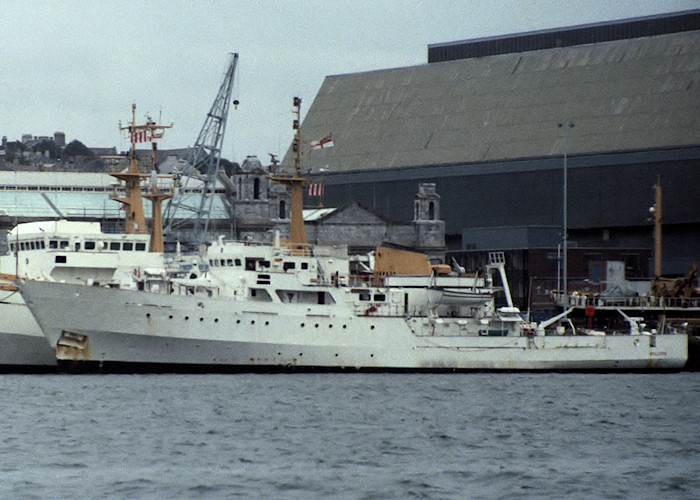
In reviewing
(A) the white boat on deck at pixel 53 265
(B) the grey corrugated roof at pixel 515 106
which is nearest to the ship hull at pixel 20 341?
(A) the white boat on deck at pixel 53 265

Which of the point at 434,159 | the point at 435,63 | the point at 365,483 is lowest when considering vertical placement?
the point at 365,483

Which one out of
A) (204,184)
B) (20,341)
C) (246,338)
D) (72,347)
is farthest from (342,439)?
(204,184)

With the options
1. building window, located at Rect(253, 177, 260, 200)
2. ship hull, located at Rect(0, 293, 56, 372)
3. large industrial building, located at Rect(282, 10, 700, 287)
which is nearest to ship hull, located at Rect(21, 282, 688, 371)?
ship hull, located at Rect(0, 293, 56, 372)

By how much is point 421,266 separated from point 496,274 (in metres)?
25.9

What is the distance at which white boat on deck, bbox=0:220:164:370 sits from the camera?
244 ft

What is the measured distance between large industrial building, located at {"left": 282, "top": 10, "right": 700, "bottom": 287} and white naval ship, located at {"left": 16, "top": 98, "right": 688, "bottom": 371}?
1062 inches

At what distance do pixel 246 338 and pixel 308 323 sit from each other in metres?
2.87

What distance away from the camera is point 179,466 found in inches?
1672

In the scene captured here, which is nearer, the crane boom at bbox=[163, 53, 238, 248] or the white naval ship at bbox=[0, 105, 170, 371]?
the white naval ship at bbox=[0, 105, 170, 371]

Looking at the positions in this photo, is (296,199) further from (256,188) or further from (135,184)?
(256,188)

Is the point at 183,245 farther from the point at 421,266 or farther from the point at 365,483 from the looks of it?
the point at 365,483

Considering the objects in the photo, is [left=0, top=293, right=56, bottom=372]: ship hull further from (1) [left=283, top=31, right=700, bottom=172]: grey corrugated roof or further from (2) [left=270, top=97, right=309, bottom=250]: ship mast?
(1) [left=283, top=31, right=700, bottom=172]: grey corrugated roof

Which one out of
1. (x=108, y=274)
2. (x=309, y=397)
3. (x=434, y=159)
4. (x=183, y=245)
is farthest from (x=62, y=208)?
(x=309, y=397)

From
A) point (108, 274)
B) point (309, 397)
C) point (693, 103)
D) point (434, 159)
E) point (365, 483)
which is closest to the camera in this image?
point (365, 483)
